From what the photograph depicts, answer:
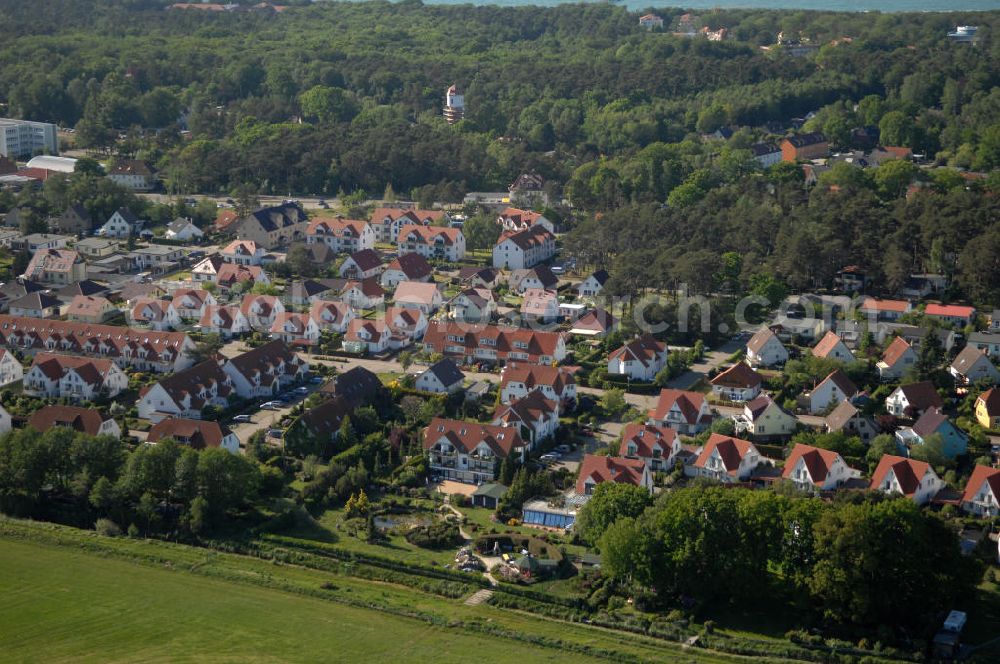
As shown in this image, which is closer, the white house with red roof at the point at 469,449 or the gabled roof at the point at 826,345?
the white house with red roof at the point at 469,449

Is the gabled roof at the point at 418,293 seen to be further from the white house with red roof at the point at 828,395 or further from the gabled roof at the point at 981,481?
the gabled roof at the point at 981,481

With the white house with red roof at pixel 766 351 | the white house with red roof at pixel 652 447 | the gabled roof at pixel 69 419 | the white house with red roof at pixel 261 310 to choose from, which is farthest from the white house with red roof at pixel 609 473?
the white house with red roof at pixel 261 310

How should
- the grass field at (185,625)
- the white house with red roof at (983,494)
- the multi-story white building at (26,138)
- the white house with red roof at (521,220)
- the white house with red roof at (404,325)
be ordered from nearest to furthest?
1. the grass field at (185,625)
2. the white house with red roof at (983,494)
3. the white house with red roof at (404,325)
4. the white house with red roof at (521,220)
5. the multi-story white building at (26,138)

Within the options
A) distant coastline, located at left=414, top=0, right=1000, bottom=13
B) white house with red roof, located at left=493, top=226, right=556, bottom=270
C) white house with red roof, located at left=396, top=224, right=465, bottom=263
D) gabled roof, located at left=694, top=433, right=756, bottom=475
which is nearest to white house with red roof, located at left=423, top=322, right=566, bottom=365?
gabled roof, located at left=694, top=433, right=756, bottom=475

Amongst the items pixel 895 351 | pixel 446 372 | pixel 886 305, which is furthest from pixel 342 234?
pixel 895 351

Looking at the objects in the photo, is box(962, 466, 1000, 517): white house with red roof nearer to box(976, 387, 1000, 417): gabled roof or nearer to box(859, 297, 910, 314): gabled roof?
box(976, 387, 1000, 417): gabled roof

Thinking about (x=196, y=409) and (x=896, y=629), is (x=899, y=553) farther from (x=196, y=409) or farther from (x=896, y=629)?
(x=196, y=409)

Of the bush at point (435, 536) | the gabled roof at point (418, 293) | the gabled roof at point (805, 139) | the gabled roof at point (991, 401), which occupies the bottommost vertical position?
the bush at point (435, 536)
